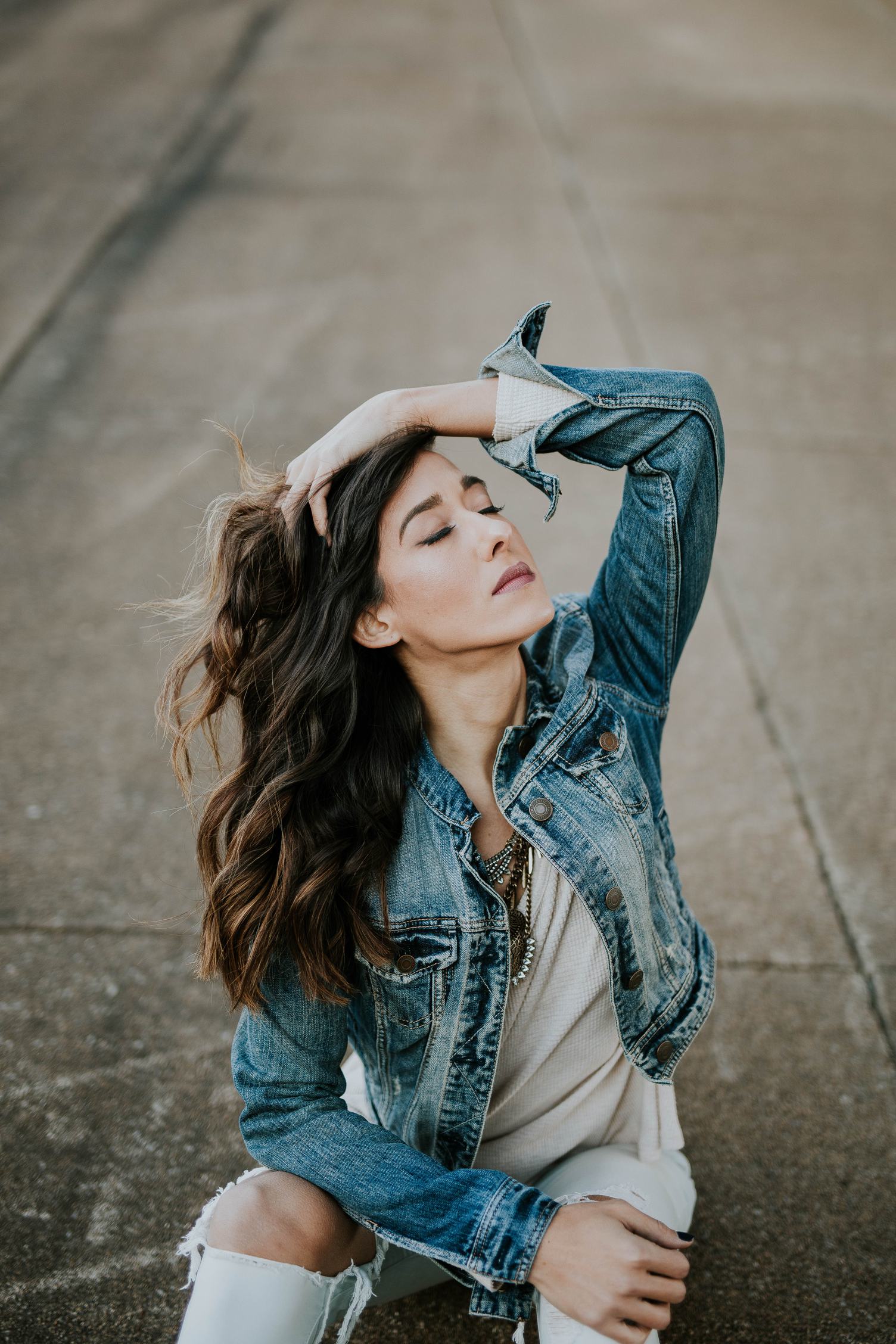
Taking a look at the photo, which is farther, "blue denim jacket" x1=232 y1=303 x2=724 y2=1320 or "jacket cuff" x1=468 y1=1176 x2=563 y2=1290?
"blue denim jacket" x1=232 y1=303 x2=724 y2=1320

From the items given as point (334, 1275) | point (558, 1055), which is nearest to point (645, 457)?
point (558, 1055)

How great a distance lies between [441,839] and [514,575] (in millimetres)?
480

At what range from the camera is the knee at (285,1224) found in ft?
5.85

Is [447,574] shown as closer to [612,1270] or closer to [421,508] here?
[421,508]

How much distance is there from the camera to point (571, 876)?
77.4 inches

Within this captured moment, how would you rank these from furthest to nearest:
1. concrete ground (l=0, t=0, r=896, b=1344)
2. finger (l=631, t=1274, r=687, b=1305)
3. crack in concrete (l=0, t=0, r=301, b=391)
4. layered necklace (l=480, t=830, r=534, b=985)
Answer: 1. crack in concrete (l=0, t=0, r=301, b=391)
2. concrete ground (l=0, t=0, r=896, b=1344)
3. layered necklace (l=480, t=830, r=534, b=985)
4. finger (l=631, t=1274, r=687, b=1305)

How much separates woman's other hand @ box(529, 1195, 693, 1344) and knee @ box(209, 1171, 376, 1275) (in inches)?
13.1

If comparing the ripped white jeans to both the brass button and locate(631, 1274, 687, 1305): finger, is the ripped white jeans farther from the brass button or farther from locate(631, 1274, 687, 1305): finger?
the brass button

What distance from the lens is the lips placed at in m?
1.97

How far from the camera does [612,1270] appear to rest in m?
1.68

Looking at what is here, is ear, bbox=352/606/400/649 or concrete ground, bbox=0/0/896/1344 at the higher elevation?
ear, bbox=352/606/400/649

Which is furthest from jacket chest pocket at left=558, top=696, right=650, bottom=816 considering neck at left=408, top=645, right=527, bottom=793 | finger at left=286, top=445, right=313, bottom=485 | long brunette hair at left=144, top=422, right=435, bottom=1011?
finger at left=286, top=445, right=313, bottom=485

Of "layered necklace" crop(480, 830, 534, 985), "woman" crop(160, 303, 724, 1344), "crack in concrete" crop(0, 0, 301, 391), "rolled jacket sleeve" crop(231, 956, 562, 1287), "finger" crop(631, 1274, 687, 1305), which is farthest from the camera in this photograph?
"crack in concrete" crop(0, 0, 301, 391)

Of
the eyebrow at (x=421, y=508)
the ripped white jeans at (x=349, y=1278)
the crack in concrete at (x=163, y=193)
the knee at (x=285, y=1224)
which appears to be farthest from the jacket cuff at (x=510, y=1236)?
the crack in concrete at (x=163, y=193)
